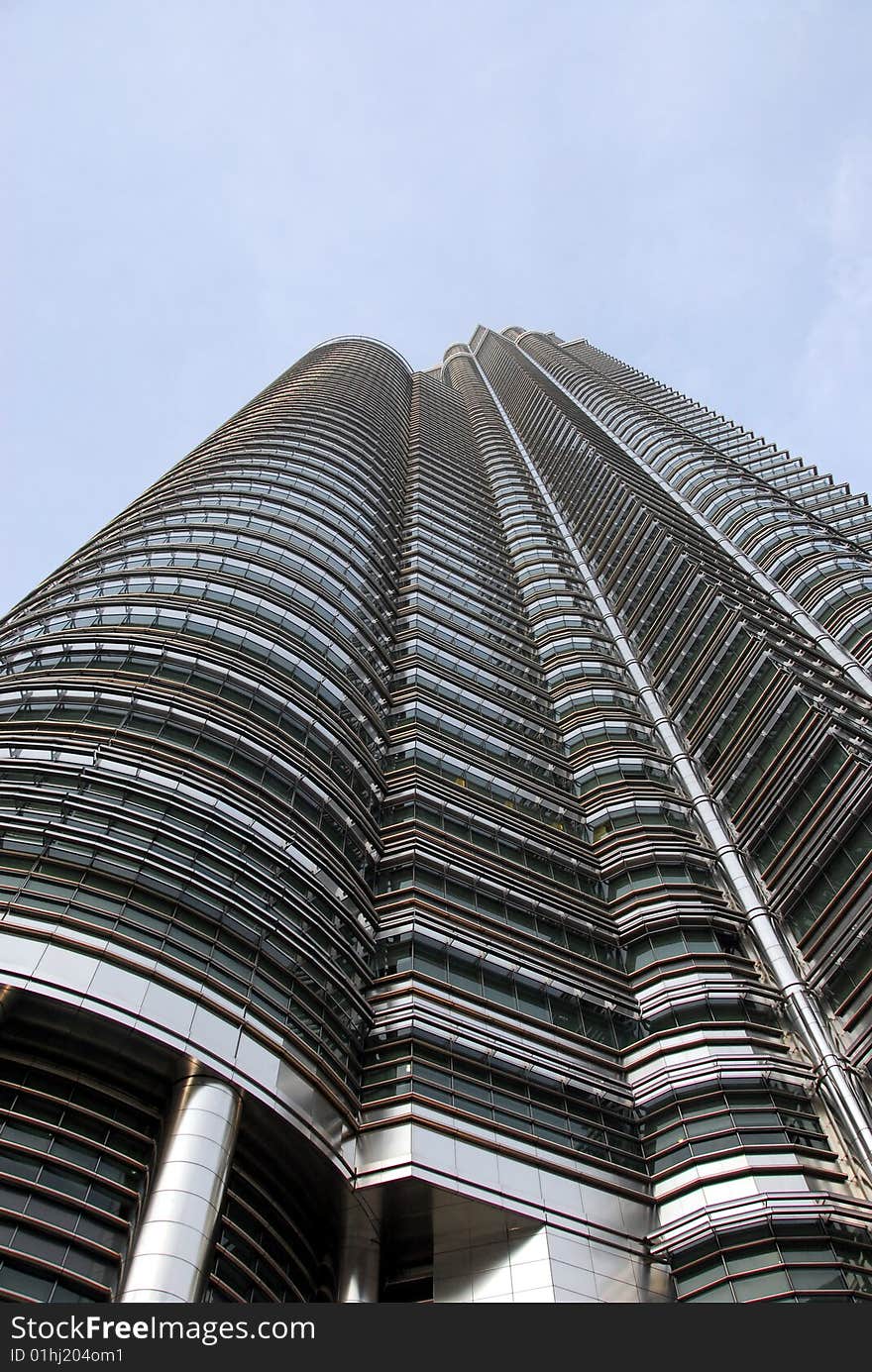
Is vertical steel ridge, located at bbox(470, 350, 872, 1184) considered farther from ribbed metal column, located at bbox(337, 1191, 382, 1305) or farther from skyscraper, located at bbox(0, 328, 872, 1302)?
ribbed metal column, located at bbox(337, 1191, 382, 1305)

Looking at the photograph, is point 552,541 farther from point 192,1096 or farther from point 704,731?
point 192,1096

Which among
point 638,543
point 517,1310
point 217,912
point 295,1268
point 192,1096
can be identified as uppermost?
point 638,543

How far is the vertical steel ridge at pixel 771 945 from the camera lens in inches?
1129

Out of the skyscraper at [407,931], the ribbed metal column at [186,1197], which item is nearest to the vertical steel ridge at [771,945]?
the skyscraper at [407,931]

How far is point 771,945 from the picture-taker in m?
34.8

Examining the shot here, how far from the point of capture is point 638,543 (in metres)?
64.9

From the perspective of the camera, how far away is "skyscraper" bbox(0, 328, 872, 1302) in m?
22.6

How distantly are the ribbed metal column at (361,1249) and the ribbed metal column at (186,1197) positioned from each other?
4.25 m

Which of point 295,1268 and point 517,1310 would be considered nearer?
point 517,1310

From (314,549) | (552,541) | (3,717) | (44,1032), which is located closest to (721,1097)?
(44,1032)

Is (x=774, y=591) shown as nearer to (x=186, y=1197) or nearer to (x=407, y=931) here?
(x=407, y=931)

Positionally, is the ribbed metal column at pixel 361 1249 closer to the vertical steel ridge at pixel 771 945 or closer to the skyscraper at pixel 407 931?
the skyscraper at pixel 407 931

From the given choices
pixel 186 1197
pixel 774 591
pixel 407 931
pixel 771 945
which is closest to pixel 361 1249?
pixel 186 1197

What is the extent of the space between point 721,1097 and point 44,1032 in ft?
59.3
